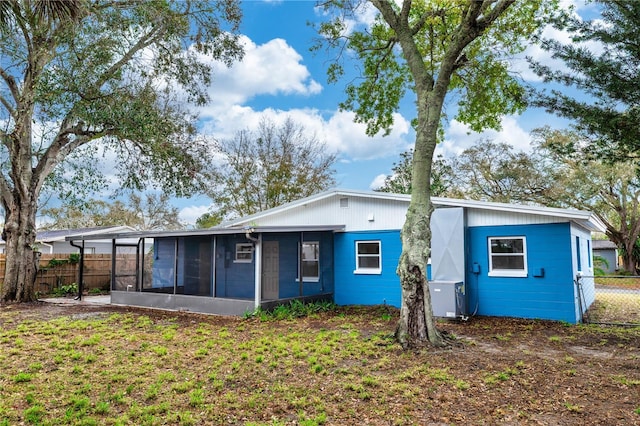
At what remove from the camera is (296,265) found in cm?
1180

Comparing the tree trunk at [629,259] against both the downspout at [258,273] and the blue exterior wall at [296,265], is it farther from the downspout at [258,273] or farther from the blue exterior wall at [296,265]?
the downspout at [258,273]

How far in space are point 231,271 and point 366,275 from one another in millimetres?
3851

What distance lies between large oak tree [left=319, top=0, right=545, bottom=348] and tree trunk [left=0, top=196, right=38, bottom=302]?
10.3 meters

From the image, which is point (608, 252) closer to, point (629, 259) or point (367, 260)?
point (629, 259)

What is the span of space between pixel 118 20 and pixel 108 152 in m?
4.01

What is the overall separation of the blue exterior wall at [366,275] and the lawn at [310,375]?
2.79 m

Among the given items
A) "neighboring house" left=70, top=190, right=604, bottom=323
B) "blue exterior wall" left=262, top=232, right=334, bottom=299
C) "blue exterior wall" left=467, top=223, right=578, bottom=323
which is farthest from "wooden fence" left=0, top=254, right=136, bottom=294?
"blue exterior wall" left=467, top=223, right=578, bottom=323

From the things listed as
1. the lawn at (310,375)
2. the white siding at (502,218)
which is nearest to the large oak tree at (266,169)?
the white siding at (502,218)

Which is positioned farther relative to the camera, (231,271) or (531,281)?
(231,271)

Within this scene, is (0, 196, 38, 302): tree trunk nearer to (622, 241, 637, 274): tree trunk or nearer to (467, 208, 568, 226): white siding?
(467, 208, 568, 226): white siding

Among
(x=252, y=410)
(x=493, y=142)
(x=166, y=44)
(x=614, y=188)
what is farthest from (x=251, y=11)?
(x=614, y=188)

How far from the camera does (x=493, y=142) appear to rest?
2522 cm

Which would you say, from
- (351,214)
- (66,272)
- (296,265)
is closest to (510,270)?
(351,214)

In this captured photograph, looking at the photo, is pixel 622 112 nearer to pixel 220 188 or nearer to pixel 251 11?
pixel 251 11
